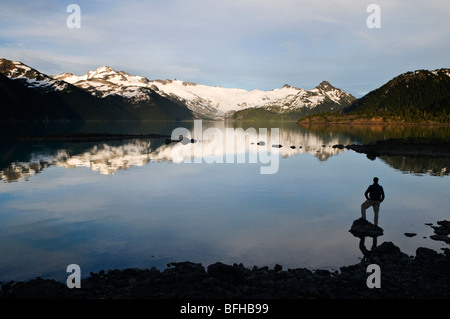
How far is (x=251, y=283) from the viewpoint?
57.0ft

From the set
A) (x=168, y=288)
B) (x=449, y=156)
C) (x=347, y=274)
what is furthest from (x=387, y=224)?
(x=449, y=156)

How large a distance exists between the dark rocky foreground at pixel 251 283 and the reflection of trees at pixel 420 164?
139 ft

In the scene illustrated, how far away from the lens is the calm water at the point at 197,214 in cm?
2148

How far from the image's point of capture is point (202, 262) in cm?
2062

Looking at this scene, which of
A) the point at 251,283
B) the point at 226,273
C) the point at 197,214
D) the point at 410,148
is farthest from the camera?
the point at 410,148

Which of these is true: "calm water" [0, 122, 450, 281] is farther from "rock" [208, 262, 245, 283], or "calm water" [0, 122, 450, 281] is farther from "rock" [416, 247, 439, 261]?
"rock" [208, 262, 245, 283]

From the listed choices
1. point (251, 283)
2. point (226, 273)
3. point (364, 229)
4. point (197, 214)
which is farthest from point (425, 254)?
point (197, 214)

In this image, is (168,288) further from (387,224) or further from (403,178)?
(403,178)

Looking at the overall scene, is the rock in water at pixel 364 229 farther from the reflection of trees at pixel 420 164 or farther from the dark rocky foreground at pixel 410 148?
the dark rocky foreground at pixel 410 148

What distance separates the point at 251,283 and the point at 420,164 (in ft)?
198

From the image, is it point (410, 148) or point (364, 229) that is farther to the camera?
point (410, 148)

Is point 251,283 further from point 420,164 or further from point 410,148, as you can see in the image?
point 410,148

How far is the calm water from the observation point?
21484 mm

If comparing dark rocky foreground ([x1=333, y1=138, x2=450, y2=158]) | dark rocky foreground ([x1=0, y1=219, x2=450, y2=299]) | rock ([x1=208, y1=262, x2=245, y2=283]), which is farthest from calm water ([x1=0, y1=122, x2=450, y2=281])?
dark rocky foreground ([x1=333, y1=138, x2=450, y2=158])
